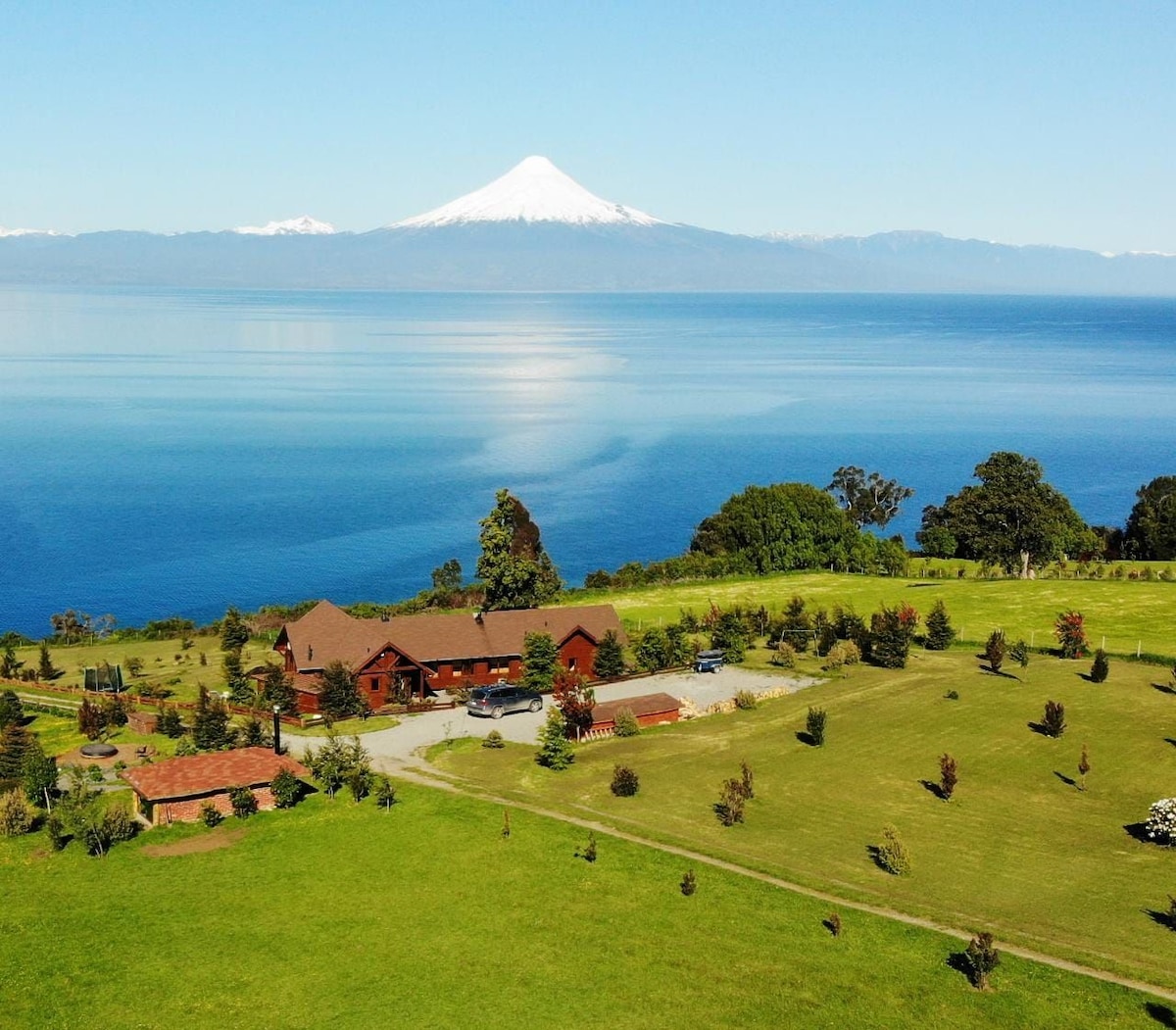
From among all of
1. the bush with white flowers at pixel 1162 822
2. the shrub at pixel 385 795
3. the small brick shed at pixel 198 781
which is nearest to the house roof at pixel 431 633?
the small brick shed at pixel 198 781

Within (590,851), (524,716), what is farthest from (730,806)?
(524,716)

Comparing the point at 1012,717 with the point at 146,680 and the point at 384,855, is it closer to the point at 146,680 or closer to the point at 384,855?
the point at 384,855

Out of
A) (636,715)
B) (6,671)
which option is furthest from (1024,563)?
(6,671)

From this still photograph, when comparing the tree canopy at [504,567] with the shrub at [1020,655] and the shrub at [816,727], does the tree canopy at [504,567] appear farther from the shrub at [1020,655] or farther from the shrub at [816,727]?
the shrub at [1020,655]

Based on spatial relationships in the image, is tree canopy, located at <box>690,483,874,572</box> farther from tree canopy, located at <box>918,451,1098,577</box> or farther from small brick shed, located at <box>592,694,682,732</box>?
small brick shed, located at <box>592,694,682,732</box>

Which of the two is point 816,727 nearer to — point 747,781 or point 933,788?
point 933,788

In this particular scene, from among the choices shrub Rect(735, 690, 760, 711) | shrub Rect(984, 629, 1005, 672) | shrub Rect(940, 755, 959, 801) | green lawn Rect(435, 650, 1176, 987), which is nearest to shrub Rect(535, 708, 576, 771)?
green lawn Rect(435, 650, 1176, 987)
